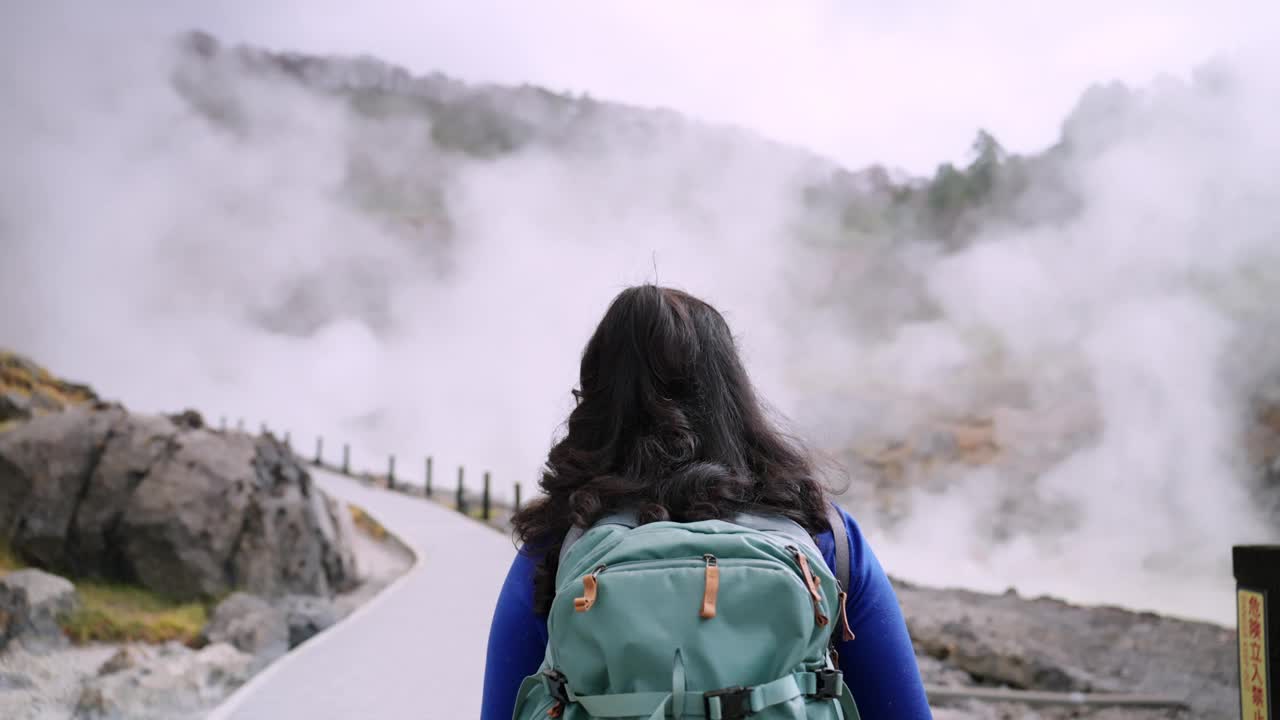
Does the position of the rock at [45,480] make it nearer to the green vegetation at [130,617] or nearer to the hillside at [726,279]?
the green vegetation at [130,617]

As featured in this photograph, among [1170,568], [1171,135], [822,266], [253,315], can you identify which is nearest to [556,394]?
[253,315]

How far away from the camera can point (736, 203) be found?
8195 millimetres

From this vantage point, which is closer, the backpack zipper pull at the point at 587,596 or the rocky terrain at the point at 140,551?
the backpack zipper pull at the point at 587,596

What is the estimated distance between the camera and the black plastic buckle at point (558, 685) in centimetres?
97

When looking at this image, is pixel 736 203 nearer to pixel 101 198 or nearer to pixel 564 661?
pixel 101 198

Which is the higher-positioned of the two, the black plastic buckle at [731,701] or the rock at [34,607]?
the black plastic buckle at [731,701]

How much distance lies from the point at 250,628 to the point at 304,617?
0.34m

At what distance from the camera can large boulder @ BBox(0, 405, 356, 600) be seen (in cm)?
429

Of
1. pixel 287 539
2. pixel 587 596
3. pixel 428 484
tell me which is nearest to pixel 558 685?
pixel 587 596

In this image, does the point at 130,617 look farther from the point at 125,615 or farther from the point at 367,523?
the point at 367,523

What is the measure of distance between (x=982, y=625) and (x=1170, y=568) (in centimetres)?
130

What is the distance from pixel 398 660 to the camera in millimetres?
3816

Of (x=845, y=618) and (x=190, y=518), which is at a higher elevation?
(x=190, y=518)

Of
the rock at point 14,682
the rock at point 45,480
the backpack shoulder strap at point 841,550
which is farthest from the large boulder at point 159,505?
the backpack shoulder strap at point 841,550
